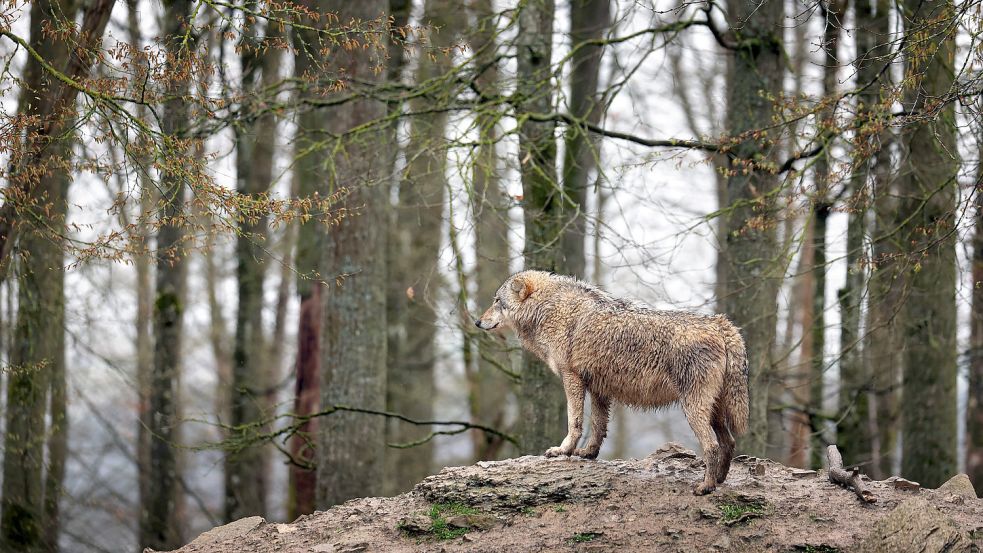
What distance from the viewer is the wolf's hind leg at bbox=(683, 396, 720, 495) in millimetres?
7480

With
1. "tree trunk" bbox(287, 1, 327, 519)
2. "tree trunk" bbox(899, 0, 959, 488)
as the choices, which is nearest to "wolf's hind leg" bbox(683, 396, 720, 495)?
"tree trunk" bbox(899, 0, 959, 488)

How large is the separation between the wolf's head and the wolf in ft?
0.29

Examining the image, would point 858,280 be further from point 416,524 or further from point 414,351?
point 414,351

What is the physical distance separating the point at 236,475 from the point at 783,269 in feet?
41.8

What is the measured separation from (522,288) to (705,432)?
2104 mm

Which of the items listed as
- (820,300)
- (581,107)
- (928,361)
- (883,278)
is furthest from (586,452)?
(820,300)

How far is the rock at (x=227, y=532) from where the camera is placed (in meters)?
8.25

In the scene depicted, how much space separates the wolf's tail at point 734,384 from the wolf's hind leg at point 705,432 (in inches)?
6.7

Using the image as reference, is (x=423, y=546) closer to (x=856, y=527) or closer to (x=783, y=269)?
(x=856, y=527)

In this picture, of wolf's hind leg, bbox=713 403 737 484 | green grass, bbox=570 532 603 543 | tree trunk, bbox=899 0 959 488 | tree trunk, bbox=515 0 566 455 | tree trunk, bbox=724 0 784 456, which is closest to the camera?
green grass, bbox=570 532 603 543

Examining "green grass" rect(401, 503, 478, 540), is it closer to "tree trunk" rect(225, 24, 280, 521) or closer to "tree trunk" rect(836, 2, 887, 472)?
"tree trunk" rect(836, 2, 887, 472)

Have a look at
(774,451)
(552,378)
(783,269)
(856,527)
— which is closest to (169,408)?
(552,378)

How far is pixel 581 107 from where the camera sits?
12461mm

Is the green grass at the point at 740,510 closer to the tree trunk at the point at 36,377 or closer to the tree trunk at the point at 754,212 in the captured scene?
the tree trunk at the point at 754,212
